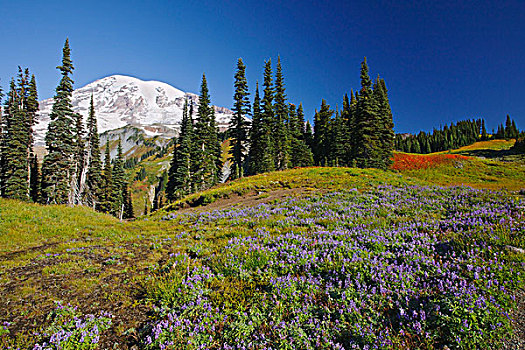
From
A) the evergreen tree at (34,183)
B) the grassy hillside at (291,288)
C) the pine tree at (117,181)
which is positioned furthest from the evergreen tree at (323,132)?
the evergreen tree at (34,183)

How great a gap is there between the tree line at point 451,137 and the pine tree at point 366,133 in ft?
339

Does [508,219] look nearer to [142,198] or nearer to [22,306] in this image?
[22,306]

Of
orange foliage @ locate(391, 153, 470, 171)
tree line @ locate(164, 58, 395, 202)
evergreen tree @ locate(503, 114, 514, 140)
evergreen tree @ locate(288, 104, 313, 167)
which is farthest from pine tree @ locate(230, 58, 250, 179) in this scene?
evergreen tree @ locate(503, 114, 514, 140)

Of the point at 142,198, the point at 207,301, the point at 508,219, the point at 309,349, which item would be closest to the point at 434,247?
the point at 508,219

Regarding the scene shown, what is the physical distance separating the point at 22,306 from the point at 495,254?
9.78 metres

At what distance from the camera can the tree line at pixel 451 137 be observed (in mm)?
125188

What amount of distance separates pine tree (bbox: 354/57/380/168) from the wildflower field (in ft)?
122

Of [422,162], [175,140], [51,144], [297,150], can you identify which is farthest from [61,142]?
[422,162]

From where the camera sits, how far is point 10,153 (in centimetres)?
3816

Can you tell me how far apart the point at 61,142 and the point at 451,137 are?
165507mm

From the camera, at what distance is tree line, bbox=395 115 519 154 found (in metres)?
125

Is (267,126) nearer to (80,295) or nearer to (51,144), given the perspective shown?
(51,144)

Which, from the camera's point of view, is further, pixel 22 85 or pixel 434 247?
pixel 22 85

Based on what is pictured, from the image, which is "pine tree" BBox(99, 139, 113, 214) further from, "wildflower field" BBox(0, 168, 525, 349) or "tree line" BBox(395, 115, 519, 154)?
"tree line" BBox(395, 115, 519, 154)
